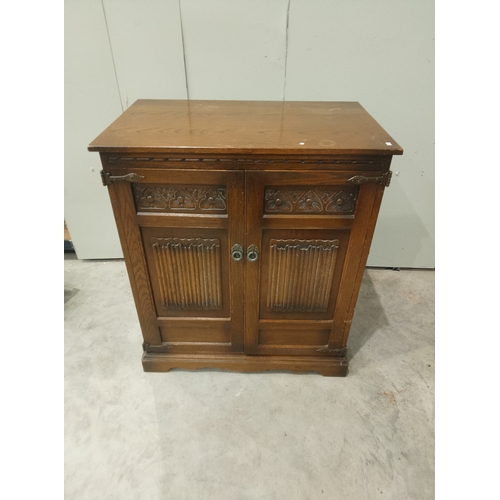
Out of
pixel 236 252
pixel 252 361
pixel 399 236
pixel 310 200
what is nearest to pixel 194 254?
pixel 236 252

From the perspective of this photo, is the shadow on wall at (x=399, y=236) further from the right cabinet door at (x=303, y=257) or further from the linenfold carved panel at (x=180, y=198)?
the linenfold carved panel at (x=180, y=198)

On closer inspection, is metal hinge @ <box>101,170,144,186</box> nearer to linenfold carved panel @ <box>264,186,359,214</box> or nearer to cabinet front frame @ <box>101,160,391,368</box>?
cabinet front frame @ <box>101,160,391,368</box>

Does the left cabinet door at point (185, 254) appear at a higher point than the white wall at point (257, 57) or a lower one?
lower

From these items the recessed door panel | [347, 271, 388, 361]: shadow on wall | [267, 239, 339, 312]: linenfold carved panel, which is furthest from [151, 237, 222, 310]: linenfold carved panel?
[347, 271, 388, 361]: shadow on wall

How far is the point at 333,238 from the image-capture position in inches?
48.9

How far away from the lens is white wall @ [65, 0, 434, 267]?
1.53 metres

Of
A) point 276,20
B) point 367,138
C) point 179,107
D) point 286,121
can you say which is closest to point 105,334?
point 179,107

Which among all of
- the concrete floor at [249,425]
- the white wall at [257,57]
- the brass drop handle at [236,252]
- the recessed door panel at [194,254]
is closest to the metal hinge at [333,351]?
the concrete floor at [249,425]

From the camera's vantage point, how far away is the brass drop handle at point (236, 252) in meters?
1.24

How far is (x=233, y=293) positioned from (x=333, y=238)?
0.45 meters

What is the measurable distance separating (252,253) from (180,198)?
325 millimetres

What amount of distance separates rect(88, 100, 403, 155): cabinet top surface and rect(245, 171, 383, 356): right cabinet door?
0.09 m

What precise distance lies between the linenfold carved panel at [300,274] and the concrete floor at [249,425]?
42 centimetres

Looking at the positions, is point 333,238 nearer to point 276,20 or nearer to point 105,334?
point 276,20
